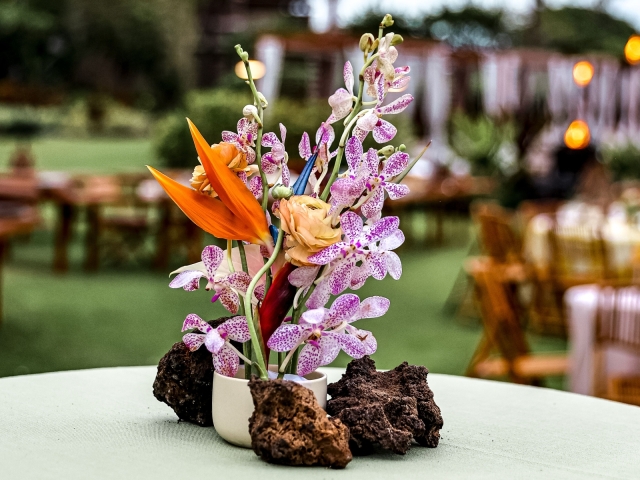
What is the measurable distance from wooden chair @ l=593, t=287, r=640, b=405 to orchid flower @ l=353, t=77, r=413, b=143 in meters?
2.16

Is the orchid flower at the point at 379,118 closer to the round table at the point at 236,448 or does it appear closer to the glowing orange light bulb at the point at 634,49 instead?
the round table at the point at 236,448

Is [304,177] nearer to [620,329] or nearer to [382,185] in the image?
[382,185]

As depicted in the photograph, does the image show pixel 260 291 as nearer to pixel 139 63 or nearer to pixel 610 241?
pixel 610 241

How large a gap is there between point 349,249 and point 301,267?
0.07 m

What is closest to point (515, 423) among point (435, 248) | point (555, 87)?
point (435, 248)

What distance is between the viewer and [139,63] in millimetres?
22734

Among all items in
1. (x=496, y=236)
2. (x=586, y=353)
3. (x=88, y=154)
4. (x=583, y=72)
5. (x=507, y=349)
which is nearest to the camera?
(x=586, y=353)

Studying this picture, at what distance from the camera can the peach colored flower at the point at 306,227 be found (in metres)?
1.13

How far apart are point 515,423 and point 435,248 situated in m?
9.72

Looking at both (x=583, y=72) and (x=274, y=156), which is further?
(x=583, y=72)

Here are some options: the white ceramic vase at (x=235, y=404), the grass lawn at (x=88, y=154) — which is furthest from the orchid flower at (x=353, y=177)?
the grass lawn at (x=88, y=154)

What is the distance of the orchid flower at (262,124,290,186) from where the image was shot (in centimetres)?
122

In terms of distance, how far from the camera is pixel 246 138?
48.3 inches

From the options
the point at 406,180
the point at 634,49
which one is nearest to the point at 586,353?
the point at 634,49
